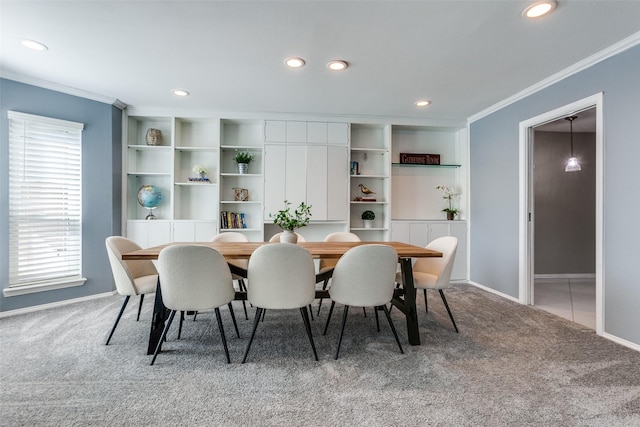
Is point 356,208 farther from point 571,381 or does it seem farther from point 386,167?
point 571,381

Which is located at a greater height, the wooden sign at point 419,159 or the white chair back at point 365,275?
the wooden sign at point 419,159

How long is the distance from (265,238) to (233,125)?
5.87 ft

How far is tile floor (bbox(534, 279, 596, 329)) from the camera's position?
3055 mm

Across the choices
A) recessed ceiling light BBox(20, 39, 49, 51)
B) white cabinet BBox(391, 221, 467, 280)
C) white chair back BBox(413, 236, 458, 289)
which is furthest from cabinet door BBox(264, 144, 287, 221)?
recessed ceiling light BBox(20, 39, 49, 51)

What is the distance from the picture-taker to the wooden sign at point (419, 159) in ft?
15.4

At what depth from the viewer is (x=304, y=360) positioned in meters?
2.10

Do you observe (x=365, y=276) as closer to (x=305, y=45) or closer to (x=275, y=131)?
(x=305, y=45)

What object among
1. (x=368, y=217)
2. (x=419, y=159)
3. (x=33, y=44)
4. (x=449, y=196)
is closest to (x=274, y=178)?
(x=368, y=217)

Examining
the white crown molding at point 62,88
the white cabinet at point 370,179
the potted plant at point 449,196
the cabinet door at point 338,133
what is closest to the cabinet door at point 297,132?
the cabinet door at point 338,133

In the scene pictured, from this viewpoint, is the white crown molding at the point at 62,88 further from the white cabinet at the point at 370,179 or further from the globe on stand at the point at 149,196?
the white cabinet at the point at 370,179

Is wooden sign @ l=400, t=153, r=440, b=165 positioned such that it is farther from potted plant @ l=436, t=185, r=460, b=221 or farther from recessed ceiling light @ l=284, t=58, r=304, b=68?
recessed ceiling light @ l=284, t=58, r=304, b=68

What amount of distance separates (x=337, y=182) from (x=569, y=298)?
3264mm

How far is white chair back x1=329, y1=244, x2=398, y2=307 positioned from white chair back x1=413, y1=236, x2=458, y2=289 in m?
0.61

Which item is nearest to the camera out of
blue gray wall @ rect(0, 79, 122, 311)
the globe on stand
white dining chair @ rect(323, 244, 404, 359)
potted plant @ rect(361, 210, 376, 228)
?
white dining chair @ rect(323, 244, 404, 359)
